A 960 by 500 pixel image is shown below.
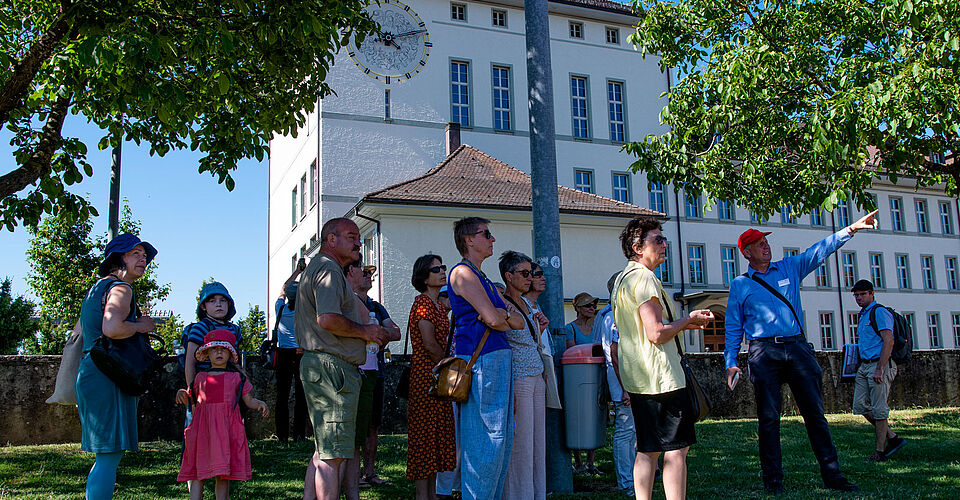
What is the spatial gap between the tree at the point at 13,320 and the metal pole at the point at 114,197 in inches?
758

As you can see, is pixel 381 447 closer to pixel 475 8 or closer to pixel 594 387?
pixel 594 387

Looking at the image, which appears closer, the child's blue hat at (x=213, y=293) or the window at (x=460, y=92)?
the child's blue hat at (x=213, y=293)

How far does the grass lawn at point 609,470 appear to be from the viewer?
644 centimetres

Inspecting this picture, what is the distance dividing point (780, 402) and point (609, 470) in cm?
219

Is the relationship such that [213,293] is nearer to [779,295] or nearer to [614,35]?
[779,295]

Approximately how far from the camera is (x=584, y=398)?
21.0ft

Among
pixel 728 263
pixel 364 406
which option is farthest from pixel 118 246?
pixel 728 263

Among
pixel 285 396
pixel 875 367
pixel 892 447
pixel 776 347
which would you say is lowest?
pixel 892 447

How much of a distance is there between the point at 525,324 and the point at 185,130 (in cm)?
511

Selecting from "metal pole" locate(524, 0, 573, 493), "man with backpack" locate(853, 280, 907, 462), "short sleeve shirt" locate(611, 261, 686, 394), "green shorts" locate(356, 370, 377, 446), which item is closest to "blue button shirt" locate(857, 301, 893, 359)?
"man with backpack" locate(853, 280, 907, 462)

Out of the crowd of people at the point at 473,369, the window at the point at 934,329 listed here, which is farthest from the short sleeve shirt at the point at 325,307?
the window at the point at 934,329

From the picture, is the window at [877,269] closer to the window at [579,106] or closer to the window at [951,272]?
the window at [951,272]

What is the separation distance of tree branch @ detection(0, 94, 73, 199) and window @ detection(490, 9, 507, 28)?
29654mm

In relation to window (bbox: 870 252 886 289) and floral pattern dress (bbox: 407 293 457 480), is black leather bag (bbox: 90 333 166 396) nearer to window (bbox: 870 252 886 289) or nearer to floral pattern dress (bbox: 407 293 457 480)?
floral pattern dress (bbox: 407 293 457 480)
